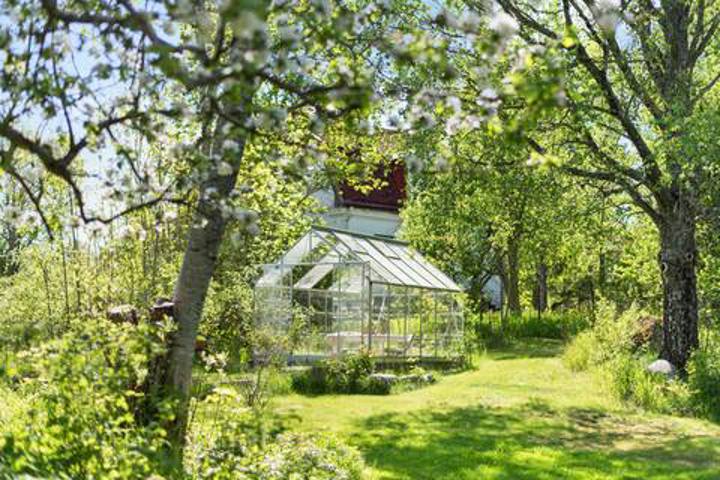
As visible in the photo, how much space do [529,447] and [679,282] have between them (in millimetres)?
5772

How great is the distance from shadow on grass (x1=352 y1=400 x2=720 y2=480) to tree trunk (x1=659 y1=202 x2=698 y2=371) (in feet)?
8.88

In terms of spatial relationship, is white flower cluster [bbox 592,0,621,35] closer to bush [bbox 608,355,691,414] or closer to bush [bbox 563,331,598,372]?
bush [bbox 608,355,691,414]

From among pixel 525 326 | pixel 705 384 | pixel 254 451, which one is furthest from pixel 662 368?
pixel 525 326

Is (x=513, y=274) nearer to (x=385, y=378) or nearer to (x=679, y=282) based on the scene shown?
(x=385, y=378)

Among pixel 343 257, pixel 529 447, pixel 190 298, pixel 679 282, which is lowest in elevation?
pixel 529 447

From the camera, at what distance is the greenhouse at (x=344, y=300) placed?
58.7ft

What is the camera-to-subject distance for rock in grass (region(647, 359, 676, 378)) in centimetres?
1373

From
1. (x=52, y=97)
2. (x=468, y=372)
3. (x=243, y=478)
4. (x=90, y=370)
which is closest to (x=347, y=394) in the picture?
(x=468, y=372)

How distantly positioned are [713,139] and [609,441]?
4.02m

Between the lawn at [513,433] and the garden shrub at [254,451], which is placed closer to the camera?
the garden shrub at [254,451]

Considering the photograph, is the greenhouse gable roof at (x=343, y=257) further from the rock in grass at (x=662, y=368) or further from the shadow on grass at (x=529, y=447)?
the shadow on grass at (x=529, y=447)

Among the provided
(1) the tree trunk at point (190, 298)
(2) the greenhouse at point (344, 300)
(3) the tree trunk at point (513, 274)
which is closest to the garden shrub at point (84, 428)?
(1) the tree trunk at point (190, 298)

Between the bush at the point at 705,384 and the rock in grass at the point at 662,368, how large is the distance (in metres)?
0.67

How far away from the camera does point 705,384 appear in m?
12.4
